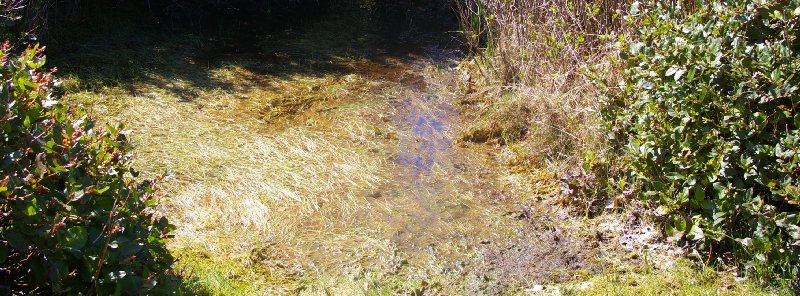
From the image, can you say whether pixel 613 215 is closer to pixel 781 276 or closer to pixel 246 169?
pixel 781 276

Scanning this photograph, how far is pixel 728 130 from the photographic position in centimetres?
360

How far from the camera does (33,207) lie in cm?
200

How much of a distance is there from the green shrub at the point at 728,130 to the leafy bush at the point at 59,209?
2.77 meters

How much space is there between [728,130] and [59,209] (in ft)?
10.4

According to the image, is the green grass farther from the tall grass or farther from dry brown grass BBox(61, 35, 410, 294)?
dry brown grass BBox(61, 35, 410, 294)

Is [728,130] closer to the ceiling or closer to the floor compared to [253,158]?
closer to the ceiling

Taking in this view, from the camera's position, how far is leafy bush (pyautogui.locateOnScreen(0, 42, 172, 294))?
2.04 meters

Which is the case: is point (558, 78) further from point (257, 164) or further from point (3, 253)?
point (3, 253)

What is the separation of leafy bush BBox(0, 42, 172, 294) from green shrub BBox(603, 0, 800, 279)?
2.77 meters

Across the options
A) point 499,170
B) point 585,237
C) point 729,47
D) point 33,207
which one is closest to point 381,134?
point 499,170

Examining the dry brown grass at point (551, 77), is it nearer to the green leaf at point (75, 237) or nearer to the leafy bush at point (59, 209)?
the leafy bush at point (59, 209)

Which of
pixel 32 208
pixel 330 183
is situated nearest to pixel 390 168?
pixel 330 183

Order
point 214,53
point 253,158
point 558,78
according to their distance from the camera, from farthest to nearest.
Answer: point 214,53
point 558,78
point 253,158

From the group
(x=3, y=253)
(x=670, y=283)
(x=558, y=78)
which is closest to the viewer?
(x=3, y=253)
